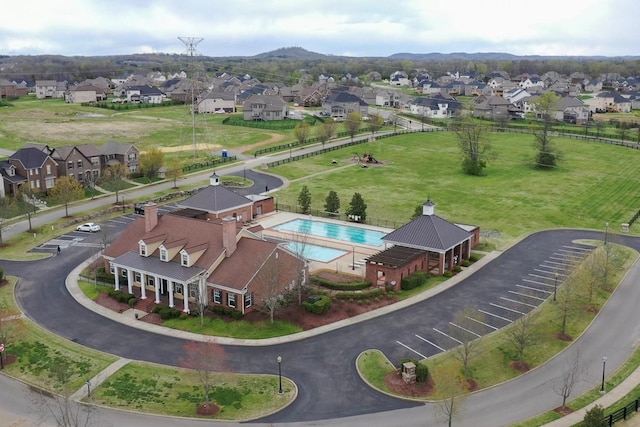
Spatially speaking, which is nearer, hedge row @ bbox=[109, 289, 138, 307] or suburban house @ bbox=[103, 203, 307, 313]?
suburban house @ bbox=[103, 203, 307, 313]

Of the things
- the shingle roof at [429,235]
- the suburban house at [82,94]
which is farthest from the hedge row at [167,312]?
the suburban house at [82,94]

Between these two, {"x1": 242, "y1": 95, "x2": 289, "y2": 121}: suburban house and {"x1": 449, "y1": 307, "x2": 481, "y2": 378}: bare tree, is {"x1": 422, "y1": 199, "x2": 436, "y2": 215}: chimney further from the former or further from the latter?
{"x1": 242, "y1": 95, "x2": 289, "y2": 121}: suburban house

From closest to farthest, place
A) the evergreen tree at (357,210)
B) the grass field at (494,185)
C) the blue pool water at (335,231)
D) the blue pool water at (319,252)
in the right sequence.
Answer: the blue pool water at (319,252) → the blue pool water at (335,231) → the evergreen tree at (357,210) → the grass field at (494,185)

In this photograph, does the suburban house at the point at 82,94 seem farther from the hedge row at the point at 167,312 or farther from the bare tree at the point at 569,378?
the bare tree at the point at 569,378

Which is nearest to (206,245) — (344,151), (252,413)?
(252,413)

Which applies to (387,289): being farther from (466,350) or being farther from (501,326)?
(466,350)

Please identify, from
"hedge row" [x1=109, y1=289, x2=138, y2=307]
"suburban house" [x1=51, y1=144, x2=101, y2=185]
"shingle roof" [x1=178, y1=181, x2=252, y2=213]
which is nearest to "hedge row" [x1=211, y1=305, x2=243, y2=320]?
"hedge row" [x1=109, y1=289, x2=138, y2=307]
